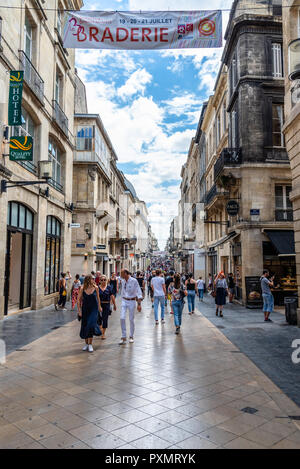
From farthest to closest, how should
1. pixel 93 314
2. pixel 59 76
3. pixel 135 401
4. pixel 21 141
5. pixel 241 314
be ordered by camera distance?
pixel 59 76, pixel 241 314, pixel 21 141, pixel 93 314, pixel 135 401

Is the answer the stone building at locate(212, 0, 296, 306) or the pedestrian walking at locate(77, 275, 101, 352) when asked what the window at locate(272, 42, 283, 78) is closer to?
the stone building at locate(212, 0, 296, 306)

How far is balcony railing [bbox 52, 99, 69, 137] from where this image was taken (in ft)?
56.7

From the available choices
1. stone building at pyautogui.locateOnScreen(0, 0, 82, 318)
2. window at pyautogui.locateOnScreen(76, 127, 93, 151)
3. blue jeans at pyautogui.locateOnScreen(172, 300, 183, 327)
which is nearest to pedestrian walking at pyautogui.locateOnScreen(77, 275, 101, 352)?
blue jeans at pyautogui.locateOnScreen(172, 300, 183, 327)

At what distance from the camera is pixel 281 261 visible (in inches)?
685

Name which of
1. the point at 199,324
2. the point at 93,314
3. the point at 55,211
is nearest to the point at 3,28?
the point at 55,211

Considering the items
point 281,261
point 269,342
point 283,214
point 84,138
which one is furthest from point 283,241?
point 84,138

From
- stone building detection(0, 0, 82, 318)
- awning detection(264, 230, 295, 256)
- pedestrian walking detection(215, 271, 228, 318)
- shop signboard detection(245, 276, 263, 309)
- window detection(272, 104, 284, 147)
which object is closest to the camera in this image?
stone building detection(0, 0, 82, 318)

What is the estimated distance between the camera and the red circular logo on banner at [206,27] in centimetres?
779

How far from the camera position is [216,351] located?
7.55 m

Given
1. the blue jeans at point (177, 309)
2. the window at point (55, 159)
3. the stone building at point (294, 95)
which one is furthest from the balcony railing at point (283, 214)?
the window at point (55, 159)

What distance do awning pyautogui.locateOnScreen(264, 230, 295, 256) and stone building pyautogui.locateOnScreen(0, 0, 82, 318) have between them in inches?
426

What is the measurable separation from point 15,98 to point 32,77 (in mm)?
3613
